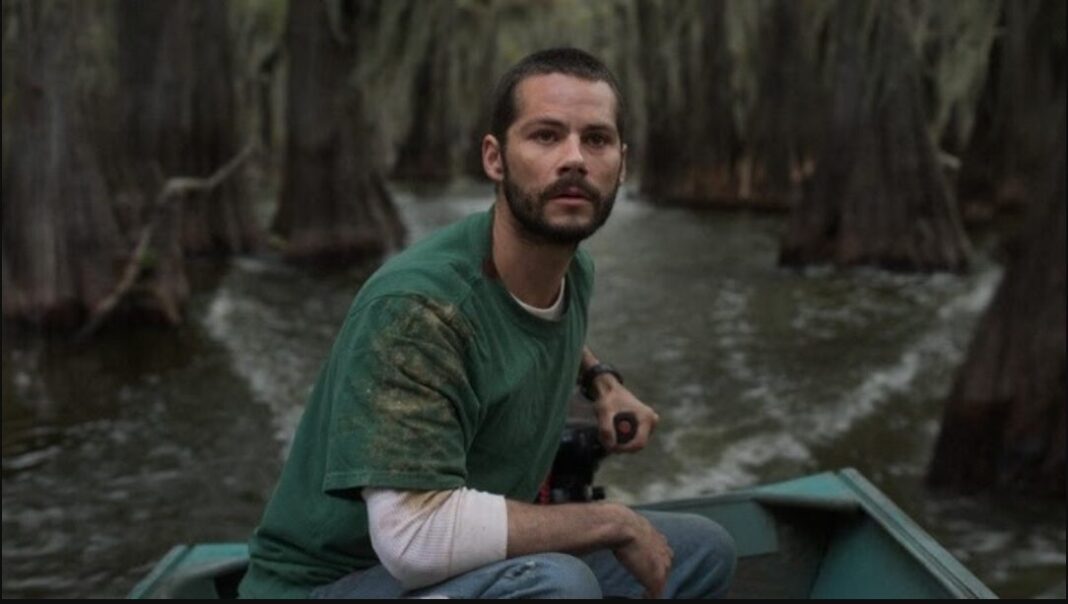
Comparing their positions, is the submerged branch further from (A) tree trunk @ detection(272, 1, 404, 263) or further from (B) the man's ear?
(B) the man's ear

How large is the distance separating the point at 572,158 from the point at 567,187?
5 cm

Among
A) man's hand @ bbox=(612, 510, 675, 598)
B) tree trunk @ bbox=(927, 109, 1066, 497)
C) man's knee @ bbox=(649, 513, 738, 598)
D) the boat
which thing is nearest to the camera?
man's hand @ bbox=(612, 510, 675, 598)

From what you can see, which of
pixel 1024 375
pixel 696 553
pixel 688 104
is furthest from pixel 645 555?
pixel 688 104

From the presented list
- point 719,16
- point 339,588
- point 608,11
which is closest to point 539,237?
point 339,588

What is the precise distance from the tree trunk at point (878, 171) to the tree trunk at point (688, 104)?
30.9 ft

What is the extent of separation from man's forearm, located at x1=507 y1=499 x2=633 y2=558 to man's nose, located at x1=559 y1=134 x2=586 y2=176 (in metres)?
0.56

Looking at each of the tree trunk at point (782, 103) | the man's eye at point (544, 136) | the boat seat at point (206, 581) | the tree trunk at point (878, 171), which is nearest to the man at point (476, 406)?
the man's eye at point (544, 136)

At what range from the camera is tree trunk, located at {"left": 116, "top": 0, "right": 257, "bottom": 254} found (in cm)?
1598

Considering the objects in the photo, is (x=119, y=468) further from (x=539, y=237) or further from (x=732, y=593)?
(x=539, y=237)

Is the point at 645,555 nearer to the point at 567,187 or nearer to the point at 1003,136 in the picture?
the point at 567,187

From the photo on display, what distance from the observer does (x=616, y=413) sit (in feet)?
9.81

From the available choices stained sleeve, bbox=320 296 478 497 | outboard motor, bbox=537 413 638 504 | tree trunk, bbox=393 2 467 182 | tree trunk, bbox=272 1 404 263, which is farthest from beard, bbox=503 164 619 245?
tree trunk, bbox=393 2 467 182

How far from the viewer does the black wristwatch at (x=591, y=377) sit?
3107 mm

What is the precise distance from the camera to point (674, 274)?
55.9 ft
